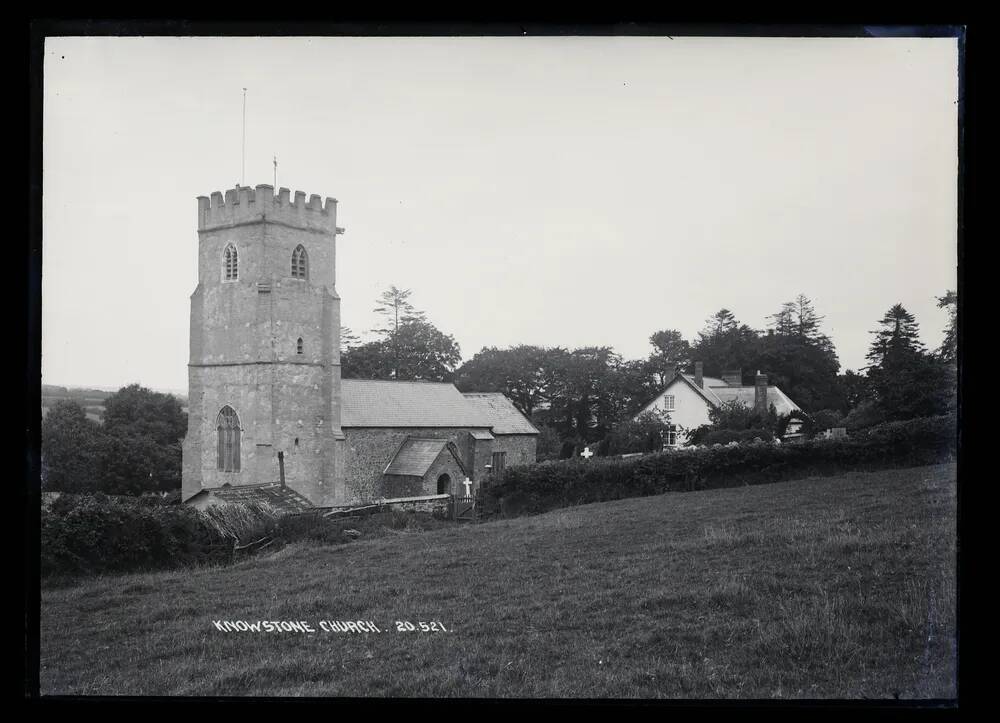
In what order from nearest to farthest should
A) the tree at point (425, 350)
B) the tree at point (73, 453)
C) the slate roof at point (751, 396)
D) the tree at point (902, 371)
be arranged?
the tree at point (902, 371) → the tree at point (73, 453) → the slate roof at point (751, 396) → the tree at point (425, 350)

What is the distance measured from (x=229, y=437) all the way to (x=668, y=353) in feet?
32.4

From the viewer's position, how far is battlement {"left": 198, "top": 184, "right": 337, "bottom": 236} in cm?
599

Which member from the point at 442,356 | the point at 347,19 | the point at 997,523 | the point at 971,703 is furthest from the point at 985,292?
the point at 442,356

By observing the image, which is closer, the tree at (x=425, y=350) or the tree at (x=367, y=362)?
the tree at (x=425, y=350)

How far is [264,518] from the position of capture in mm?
7918

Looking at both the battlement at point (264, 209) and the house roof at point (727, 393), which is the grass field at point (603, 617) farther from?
the battlement at point (264, 209)

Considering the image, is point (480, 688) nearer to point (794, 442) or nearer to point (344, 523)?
point (794, 442)

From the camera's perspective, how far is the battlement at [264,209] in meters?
5.99

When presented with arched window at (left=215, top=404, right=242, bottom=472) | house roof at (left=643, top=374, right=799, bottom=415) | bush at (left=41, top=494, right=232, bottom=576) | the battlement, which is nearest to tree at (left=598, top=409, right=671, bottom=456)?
house roof at (left=643, top=374, right=799, bottom=415)

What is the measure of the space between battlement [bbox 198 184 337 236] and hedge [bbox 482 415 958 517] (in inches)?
159

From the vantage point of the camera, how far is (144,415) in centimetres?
768

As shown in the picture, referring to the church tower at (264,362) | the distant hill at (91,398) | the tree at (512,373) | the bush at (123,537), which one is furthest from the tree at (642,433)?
the distant hill at (91,398)

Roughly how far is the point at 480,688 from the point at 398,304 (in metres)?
3.18
